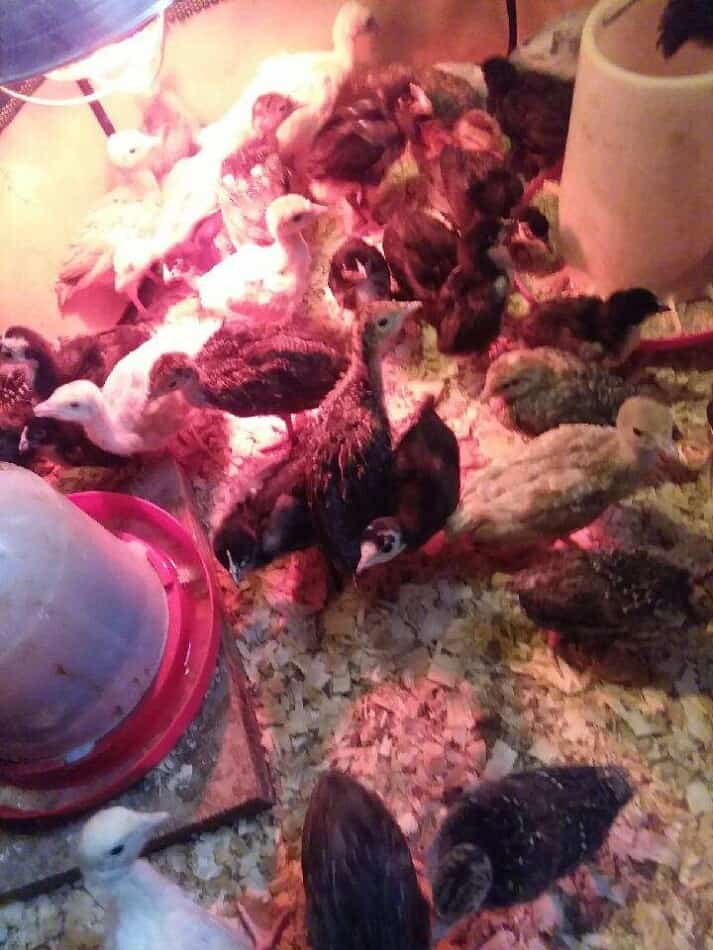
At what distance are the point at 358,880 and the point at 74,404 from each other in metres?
1.19

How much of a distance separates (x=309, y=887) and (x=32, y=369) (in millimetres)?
1430

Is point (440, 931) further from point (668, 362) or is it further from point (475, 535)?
point (668, 362)

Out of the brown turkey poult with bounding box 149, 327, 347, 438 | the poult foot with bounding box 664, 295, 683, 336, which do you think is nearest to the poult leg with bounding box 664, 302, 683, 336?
the poult foot with bounding box 664, 295, 683, 336

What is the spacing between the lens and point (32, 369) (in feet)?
7.09

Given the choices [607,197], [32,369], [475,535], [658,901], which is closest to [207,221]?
[32,369]

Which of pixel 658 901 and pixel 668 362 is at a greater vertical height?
pixel 668 362

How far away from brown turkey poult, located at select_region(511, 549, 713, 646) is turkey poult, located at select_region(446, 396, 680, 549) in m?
0.11

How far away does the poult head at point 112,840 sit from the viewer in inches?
52.7

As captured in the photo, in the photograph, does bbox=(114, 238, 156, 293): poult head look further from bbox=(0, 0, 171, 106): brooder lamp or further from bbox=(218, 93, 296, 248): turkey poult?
bbox=(0, 0, 171, 106): brooder lamp

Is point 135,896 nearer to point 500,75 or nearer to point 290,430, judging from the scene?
point 290,430

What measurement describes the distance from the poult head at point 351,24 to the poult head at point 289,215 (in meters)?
0.78

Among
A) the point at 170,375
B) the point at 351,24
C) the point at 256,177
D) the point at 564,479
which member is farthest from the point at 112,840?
the point at 351,24

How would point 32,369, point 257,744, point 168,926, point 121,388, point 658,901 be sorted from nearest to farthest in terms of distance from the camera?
point 168,926, point 658,901, point 257,744, point 121,388, point 32,369

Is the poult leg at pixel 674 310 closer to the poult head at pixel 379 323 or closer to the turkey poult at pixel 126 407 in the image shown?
the poult head at pixel 379 323
